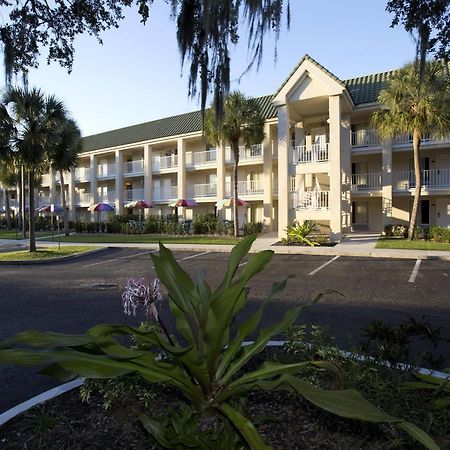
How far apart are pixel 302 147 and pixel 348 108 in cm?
414

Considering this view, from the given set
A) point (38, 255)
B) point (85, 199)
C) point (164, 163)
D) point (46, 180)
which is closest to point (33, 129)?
point (38, 255)

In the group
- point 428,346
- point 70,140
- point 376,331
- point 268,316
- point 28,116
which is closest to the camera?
point 376,331

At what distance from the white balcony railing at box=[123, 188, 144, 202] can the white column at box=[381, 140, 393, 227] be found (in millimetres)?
21986

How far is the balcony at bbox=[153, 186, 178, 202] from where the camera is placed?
115 ft

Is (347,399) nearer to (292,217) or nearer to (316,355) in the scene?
(316,355)

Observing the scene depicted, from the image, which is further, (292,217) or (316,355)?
(292,217)

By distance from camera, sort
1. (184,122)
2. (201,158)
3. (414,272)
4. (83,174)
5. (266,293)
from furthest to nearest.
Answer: (83,174), (184,122), (201,158), (414,272), (266,293)

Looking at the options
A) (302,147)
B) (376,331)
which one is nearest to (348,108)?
(302,147)

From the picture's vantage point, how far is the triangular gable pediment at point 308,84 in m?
21.7

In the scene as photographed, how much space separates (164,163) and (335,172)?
18359 mm

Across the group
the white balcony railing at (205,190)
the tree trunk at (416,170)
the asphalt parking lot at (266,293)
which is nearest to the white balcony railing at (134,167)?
Answer: the white balcony railing at (205,190)

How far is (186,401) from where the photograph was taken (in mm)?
3125

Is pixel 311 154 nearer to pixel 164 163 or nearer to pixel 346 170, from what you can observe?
pixel 346 170

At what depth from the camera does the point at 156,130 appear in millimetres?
36906
